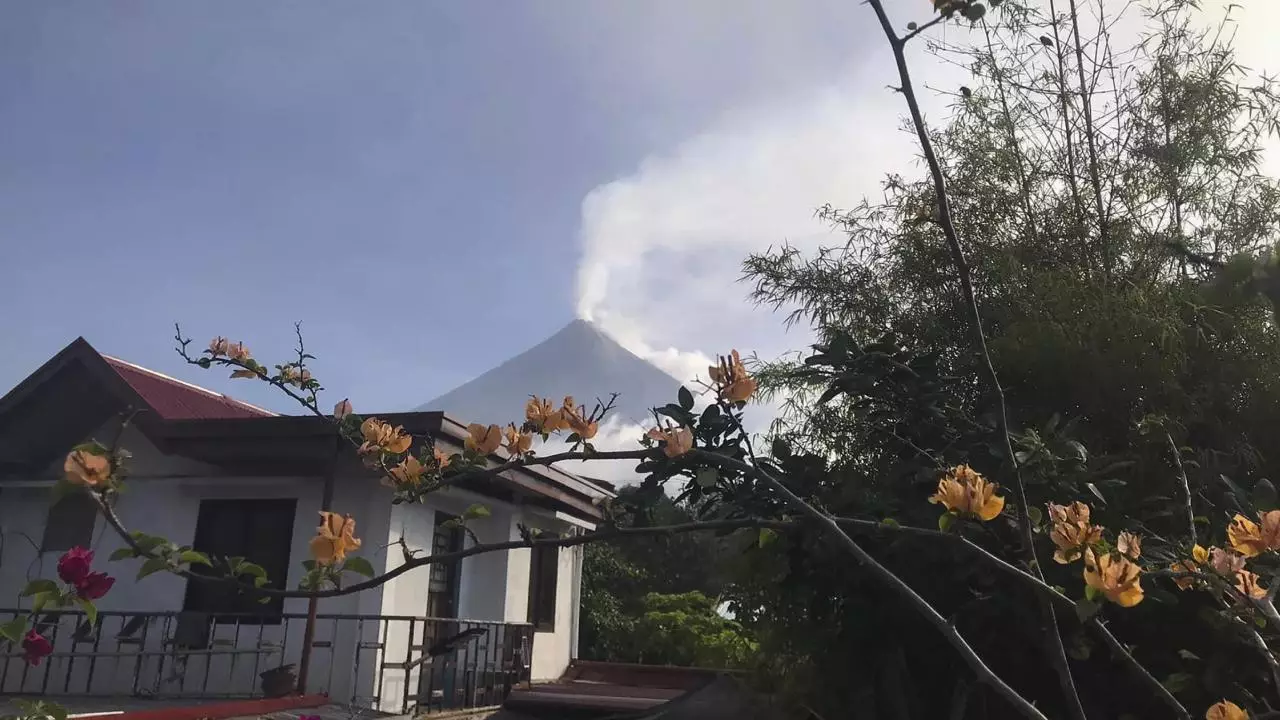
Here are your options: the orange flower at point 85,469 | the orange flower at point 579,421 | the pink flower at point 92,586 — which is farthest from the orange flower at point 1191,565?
the pink flower at point 92,586

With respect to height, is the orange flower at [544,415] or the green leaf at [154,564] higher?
the orange flower at [544,415]

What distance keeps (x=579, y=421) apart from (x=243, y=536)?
6.02 meters

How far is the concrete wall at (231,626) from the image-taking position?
6.23 metres

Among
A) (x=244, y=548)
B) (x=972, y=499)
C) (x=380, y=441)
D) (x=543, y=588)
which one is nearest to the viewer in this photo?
(x=972, y=499)

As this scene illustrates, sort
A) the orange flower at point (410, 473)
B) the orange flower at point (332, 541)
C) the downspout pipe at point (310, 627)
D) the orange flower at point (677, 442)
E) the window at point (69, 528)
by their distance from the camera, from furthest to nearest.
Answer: the window at point (69, 528) → the downspout pipe at point (310, 627) → the orange flower at point (410, 473) → the orange flower at point (677, 442) → the orange flower at point (332, 541)

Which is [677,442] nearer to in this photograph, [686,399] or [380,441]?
[686,399]

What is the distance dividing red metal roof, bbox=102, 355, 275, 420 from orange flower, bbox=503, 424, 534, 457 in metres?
5.26

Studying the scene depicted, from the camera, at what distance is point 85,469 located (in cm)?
144

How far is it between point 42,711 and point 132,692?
3897mm

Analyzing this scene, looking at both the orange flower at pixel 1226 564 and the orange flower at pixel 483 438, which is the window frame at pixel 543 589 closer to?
the orange flower at pixel 483 438

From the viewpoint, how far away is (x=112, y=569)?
687 centimetres

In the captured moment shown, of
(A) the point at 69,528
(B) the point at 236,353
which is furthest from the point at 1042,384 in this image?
(A) the point at 69,528

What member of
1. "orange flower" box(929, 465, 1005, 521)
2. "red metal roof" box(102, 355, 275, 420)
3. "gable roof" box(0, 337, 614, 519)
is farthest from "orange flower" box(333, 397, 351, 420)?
"red metal roof" box(102, 355, 275, 420)

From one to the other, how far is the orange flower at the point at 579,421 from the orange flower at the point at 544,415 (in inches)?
0.6
